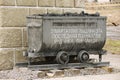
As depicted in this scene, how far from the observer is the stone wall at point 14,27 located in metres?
13.2

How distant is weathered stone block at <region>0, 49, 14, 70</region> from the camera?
43.5 feet

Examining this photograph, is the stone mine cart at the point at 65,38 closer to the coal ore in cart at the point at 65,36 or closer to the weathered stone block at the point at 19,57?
the coal ore in cart at the point at 65,36

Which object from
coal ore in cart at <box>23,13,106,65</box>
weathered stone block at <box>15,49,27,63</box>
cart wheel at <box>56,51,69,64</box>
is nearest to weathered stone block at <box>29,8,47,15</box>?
coal ore in cart at <box>23,13,106,65</box>

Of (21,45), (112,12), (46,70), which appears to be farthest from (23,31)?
(112,12)

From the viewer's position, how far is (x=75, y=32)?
1315 centimetres

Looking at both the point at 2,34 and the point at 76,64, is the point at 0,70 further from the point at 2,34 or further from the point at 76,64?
the point at 76,64

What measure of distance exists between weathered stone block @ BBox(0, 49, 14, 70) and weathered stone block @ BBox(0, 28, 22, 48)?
156 millimetres

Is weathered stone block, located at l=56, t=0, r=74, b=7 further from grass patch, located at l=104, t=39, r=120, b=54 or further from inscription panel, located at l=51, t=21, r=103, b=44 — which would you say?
grass patch, located at l=104, t=39, r=120, b=54

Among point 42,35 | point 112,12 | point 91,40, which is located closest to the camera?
point 42,35

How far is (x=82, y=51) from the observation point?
1330 centimetres

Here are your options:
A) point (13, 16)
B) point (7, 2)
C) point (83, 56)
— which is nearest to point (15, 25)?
point (13, 16)

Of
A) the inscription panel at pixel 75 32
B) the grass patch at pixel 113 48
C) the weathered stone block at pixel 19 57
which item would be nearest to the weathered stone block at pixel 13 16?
the weathered stone block at pixel 19 57

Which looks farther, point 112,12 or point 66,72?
point 112,12

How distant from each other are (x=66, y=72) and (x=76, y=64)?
566 millimetres
